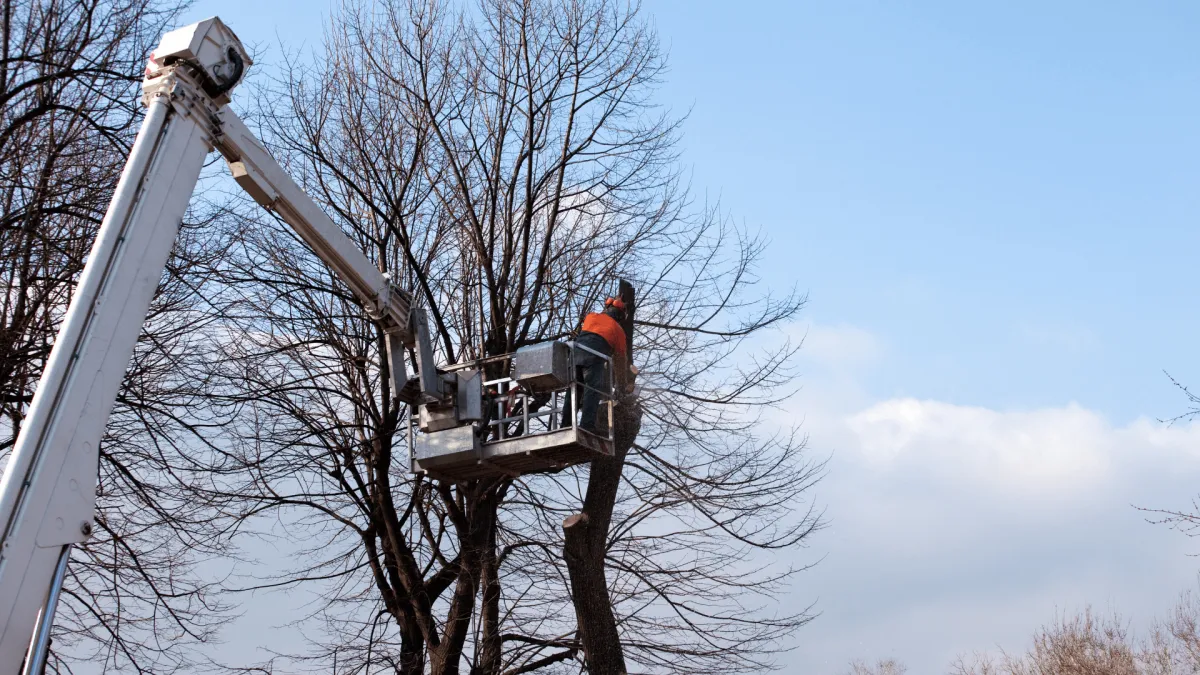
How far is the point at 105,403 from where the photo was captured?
592 centimetres

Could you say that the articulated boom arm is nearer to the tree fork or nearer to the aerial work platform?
the aerial work platform

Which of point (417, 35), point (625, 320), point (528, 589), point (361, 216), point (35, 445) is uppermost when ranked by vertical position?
point (417, 35)

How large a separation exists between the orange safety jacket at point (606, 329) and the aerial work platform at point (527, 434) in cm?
32

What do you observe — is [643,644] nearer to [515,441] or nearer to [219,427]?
[515,441]

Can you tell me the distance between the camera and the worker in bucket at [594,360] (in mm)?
10156

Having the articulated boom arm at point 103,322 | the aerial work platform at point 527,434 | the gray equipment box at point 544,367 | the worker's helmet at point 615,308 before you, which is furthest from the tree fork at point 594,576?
the articulated boom arm at point 103,322

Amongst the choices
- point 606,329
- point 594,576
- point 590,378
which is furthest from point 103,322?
point 594,576

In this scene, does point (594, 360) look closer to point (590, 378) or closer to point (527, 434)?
point (590, 378)

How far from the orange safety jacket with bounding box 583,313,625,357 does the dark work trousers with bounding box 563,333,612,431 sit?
6 centimetres

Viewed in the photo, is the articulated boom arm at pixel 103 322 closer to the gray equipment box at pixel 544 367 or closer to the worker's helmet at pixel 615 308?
the gray equipment box at pixel 544 367

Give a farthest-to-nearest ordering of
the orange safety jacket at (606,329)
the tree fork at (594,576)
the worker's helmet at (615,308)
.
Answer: the worker's helmet at (615,308)
the orange safety jacket at (606,329)
the tree fork at (594,576)

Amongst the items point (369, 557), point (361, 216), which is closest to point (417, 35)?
point (361, 216)

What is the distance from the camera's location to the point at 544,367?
32.6 feet

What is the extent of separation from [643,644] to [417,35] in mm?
7913
